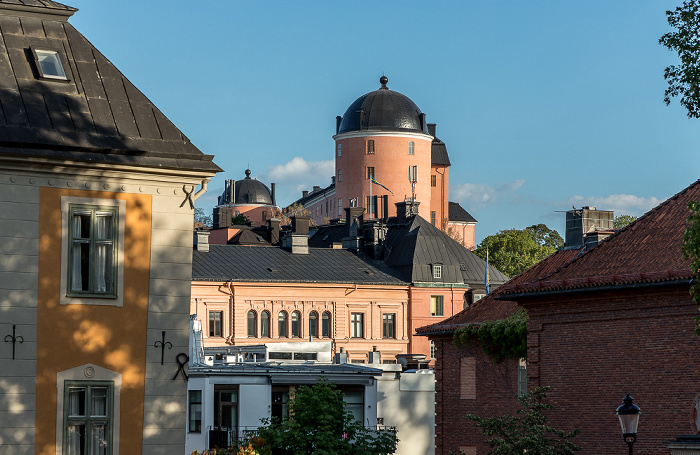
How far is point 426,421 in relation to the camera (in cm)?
5100

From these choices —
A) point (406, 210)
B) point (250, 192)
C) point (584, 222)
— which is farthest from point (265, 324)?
point (250, 192)

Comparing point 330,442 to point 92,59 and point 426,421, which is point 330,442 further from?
point 426,421

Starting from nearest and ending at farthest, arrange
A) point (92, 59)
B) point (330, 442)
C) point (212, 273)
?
point (92, 59) < point (330, 442) < point (212, 273)

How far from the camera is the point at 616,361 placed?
29875mm

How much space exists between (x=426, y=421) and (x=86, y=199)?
31.8 meters

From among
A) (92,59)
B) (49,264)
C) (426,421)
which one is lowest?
(426,421)

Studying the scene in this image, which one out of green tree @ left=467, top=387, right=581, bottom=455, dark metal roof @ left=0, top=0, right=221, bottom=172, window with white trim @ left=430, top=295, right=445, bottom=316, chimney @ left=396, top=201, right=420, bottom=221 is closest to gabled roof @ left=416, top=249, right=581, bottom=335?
green tree @ left=467, top=387, right=581, bottom=455

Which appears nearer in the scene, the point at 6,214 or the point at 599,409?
the point at 6,214

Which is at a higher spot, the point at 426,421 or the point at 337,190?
the point at 337,190

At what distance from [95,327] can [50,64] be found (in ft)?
15.5

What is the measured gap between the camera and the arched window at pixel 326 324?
85.6 metres

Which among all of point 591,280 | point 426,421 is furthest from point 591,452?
point 426,421

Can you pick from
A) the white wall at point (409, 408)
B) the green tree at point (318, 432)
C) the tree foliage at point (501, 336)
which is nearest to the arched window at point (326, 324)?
the white wall at point (409, 408)

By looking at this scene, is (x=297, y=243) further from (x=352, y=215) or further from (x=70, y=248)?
(x=70, y=248)
